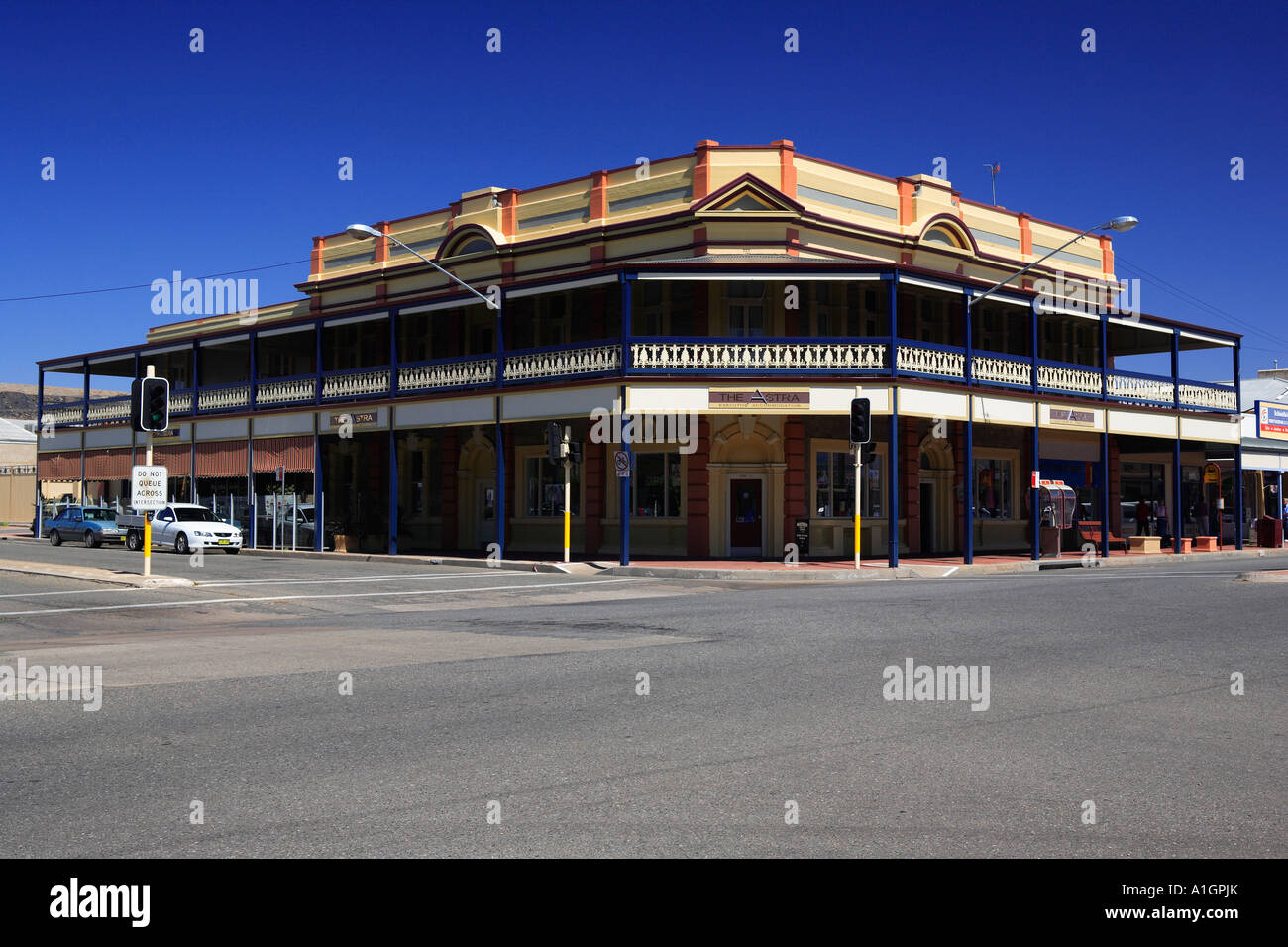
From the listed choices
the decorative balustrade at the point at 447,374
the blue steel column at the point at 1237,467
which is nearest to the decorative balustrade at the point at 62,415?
the decorative balustrade at the point at 447,374

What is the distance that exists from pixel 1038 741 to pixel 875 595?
11.7m

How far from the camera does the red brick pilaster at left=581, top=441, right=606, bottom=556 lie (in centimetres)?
3112

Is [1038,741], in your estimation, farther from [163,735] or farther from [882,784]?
[163,735]

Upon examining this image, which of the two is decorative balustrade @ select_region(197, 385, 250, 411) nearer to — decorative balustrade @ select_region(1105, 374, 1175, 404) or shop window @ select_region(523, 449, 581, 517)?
shop window @ select_region(523, 449, 581, 517)

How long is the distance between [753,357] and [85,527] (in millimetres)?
24954

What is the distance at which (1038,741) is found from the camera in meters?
7.66

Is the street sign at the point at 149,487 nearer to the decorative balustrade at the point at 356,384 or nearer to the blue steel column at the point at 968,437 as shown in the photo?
the decorative balustrade at the point at 356,384

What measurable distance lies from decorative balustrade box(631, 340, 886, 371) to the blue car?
21.5 meters

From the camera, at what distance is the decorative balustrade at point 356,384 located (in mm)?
34281

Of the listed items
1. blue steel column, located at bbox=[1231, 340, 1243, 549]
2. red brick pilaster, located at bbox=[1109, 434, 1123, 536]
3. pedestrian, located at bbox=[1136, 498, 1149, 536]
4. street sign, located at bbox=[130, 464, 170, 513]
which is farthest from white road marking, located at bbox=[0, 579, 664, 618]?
blue steel column, located at bbox=[1231, 340, 1243, 549]

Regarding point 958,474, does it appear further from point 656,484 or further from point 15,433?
point 15,433

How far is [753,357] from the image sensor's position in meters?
27.8

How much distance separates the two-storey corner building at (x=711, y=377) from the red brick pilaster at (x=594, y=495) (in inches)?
3.8

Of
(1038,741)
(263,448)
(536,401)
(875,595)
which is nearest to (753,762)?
(1038,741)
